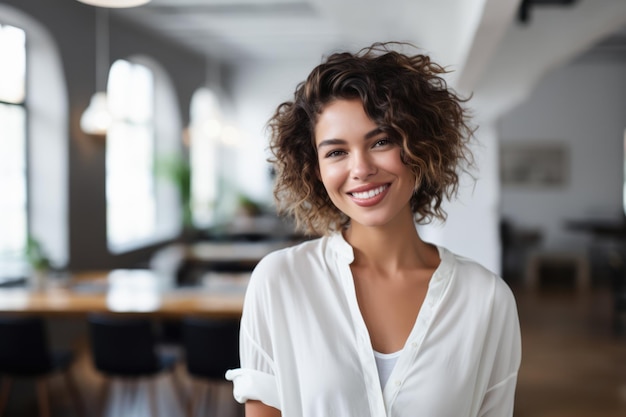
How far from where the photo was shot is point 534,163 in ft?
35.6

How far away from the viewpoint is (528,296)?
9.27m

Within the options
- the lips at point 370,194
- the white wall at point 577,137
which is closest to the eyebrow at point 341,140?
the lips at point 370,194

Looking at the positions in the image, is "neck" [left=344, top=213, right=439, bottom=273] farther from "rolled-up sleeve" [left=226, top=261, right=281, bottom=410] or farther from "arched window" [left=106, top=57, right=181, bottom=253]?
"arched window" [left=106, top=57, right=181, bottom=253]

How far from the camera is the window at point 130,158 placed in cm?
770

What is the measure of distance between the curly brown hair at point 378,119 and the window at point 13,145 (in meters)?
4.70

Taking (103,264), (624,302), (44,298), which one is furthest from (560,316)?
(44,298)

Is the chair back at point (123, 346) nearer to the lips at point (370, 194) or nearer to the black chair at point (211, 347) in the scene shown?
the black chair at point (211, 347)

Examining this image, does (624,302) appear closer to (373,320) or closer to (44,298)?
(44,298)

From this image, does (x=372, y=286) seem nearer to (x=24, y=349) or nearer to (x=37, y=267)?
(x=24, y=349)

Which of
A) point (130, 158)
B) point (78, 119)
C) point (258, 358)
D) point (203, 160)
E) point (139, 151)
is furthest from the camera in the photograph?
point (203, 160)

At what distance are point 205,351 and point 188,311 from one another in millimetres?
352

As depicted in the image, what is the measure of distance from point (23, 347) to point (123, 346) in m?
0.59

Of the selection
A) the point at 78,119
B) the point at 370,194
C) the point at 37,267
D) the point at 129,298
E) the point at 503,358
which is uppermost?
the point at 78,119

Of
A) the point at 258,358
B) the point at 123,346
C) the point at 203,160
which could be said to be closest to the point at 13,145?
the point at 123,346
